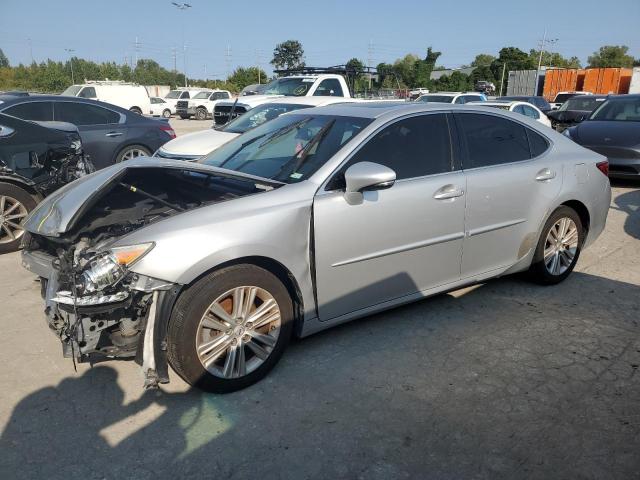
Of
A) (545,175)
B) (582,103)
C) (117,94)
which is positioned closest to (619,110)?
(545,175)

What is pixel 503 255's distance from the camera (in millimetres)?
4293

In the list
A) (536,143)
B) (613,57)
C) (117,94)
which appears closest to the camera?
(536,143)

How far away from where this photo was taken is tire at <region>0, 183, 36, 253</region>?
5.65 meters

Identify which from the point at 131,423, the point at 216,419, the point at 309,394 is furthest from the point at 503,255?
the point at 131,423

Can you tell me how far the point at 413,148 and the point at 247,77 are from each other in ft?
226

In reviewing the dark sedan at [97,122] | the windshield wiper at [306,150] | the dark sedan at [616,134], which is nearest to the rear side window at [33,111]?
the dark sedan at [97,122]

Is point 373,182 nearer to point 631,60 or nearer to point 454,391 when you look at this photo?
point 454,391

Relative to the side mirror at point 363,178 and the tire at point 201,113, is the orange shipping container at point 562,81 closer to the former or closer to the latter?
the tire at point 201,113

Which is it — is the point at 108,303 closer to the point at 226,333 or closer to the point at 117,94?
the point at 226,333

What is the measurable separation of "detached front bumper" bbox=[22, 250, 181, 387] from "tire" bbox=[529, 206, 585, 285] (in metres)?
3.24

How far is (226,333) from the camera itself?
3033mm

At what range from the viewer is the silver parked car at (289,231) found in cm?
281

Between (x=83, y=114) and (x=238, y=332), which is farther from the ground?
(x=83, y=114)

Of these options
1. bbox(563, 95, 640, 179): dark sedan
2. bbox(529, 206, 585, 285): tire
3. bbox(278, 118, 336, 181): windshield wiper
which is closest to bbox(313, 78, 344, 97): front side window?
bbox(563, 95, 640, 179): dark sedan
